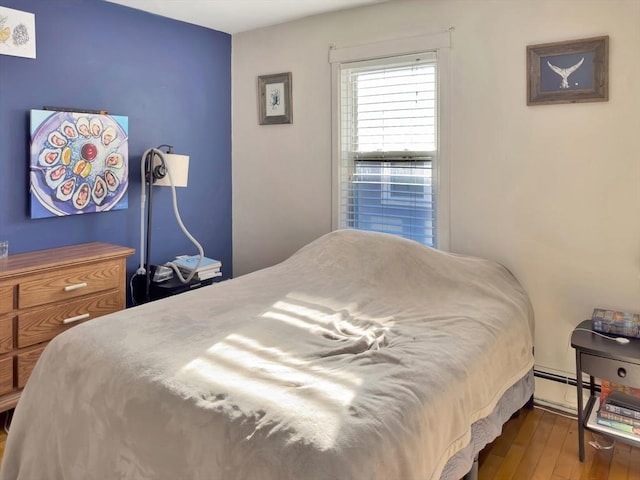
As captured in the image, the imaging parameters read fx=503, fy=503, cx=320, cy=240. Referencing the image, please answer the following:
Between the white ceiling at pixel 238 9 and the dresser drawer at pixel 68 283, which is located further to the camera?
the white ceiling at pixel 238 9

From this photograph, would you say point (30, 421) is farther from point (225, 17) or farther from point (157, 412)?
point (225, 17)

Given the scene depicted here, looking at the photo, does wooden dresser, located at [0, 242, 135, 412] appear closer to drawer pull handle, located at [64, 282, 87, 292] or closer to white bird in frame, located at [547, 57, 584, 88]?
drawer pull handle, located at [64, 282, 87, 292]

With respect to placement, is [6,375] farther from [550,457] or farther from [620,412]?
[620,412]

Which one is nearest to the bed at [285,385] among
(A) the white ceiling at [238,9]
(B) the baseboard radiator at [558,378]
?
(B) the baseboard radiator at [558,378]

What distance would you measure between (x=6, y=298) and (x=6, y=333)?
17 centimetres

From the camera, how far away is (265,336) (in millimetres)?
2006

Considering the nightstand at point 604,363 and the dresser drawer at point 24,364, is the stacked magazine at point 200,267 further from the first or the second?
the nightstand at point 604,363

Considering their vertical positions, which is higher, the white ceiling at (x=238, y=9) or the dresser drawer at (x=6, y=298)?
the white ceiling at (x=238, y=9)

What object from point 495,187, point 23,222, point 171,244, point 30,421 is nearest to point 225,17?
point 171,244

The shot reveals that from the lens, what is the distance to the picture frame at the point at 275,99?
3691 mm

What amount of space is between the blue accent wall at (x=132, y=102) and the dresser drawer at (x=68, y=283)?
0.42 m

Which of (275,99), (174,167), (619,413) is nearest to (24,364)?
(174,167)

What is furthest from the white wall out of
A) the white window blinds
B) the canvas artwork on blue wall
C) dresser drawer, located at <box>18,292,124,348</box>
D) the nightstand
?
dresser drawer, located at <box>18,292,124,348</box>

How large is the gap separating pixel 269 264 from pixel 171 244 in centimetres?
76
